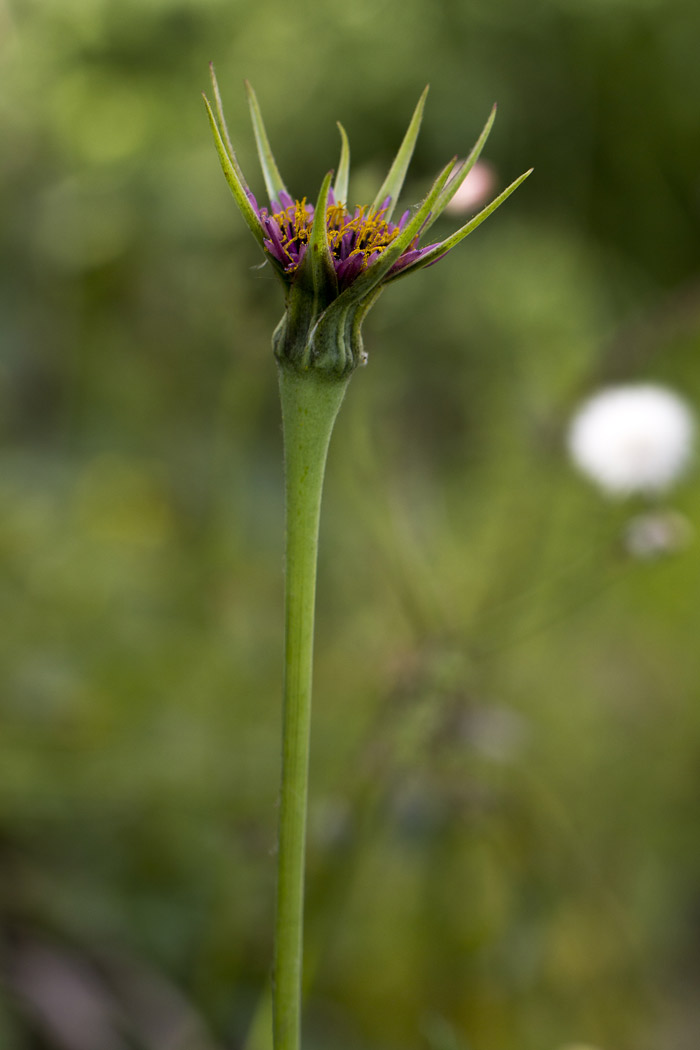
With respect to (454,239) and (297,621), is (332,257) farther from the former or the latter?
(297,621)

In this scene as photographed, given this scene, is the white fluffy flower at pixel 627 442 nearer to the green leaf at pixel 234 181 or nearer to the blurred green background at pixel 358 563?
the blurred green background at pixel 358 563

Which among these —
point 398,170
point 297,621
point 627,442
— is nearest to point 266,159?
point 398,170

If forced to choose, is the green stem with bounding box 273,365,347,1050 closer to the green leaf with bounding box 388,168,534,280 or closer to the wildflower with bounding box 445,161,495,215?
the green leaf with bounding box 388,168,534,280

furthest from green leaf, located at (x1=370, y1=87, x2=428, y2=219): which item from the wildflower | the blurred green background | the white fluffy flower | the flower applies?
the white fluffy flower


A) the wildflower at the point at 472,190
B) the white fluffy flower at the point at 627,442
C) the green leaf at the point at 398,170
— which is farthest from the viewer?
the white fluffy flower at the point at 627,442

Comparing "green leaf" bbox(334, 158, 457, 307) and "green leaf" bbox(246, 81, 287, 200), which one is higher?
"green leaf" bbox(246, 81, 287, 200)

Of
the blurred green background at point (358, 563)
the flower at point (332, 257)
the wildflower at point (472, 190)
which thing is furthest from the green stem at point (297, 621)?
the wildflower at point (472, 190)

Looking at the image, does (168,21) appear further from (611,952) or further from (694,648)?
(611,952)
